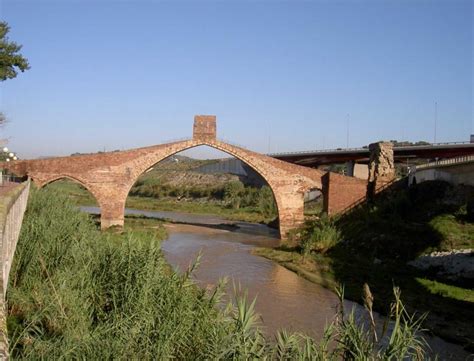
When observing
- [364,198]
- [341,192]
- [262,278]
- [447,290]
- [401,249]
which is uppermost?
[341,192]

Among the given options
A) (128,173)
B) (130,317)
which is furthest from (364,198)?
(130,317)

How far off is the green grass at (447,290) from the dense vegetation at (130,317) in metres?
7.25

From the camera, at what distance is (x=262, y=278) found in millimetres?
17109

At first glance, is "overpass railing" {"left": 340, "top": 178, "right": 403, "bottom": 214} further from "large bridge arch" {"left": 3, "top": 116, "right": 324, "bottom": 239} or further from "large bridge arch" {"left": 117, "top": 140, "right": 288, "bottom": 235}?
"large bridge arch" {"left": 117, "top": 140, "right": 288, "bottom": 235}

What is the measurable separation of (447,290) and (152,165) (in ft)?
57.3

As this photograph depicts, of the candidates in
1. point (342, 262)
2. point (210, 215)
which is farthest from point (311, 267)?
point (210, 215)

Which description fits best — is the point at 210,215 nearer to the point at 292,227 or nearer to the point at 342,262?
the point at 292,227

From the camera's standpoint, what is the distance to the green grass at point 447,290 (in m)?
13.3

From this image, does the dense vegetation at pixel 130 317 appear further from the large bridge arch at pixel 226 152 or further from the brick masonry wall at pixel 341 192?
the brick masonry wall at pixel 341 192

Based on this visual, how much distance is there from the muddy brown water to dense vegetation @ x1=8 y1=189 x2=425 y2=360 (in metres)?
0.73

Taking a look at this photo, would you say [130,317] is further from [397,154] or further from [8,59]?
[397,154]

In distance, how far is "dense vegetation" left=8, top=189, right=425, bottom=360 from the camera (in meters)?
4.91

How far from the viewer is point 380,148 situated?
26812 mm

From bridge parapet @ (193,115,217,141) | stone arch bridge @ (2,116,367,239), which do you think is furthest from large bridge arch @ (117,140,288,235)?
bridge parapet @ (193,115,217,141)
